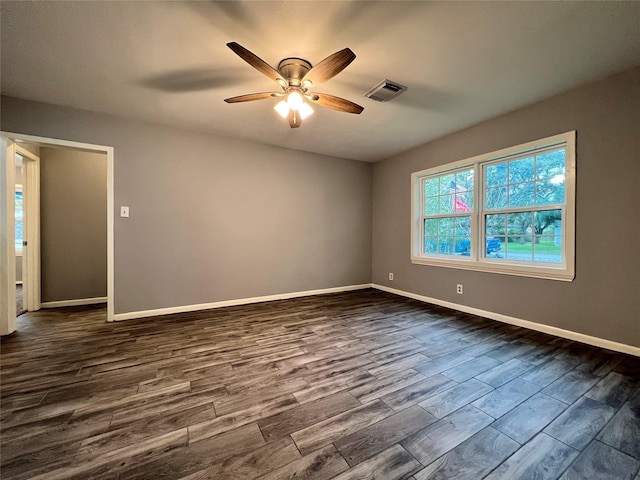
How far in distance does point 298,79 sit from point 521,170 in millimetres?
2789

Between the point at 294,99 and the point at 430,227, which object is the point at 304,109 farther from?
the point at 430,227

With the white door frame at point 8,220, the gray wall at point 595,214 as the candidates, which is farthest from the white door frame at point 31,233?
the gray wall at point 595,214

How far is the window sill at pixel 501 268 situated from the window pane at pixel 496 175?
3.36 ft

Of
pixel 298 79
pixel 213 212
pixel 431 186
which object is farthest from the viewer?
pixel 431 186

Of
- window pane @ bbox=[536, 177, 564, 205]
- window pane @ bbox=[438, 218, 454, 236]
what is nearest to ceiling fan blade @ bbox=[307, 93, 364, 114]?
window pane @ bbox=[536, 177, 564, 205]

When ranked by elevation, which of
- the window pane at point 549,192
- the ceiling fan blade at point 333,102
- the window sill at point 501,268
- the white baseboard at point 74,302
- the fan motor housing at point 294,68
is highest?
the fan motor housing at point 294,68

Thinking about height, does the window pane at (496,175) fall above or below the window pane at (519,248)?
above

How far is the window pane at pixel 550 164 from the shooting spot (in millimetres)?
2652

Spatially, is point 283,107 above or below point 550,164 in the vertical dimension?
above

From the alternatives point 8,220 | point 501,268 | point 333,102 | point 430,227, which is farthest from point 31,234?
point 501,268

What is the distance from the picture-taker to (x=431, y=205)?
13.4 feet

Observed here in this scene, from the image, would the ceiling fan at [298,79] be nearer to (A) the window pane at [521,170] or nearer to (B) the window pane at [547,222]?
(A) the window pane at [521,170]

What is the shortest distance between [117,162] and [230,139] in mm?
1433

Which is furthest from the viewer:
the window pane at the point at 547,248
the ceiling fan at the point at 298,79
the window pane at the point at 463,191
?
the window pane at the point at 463,191
